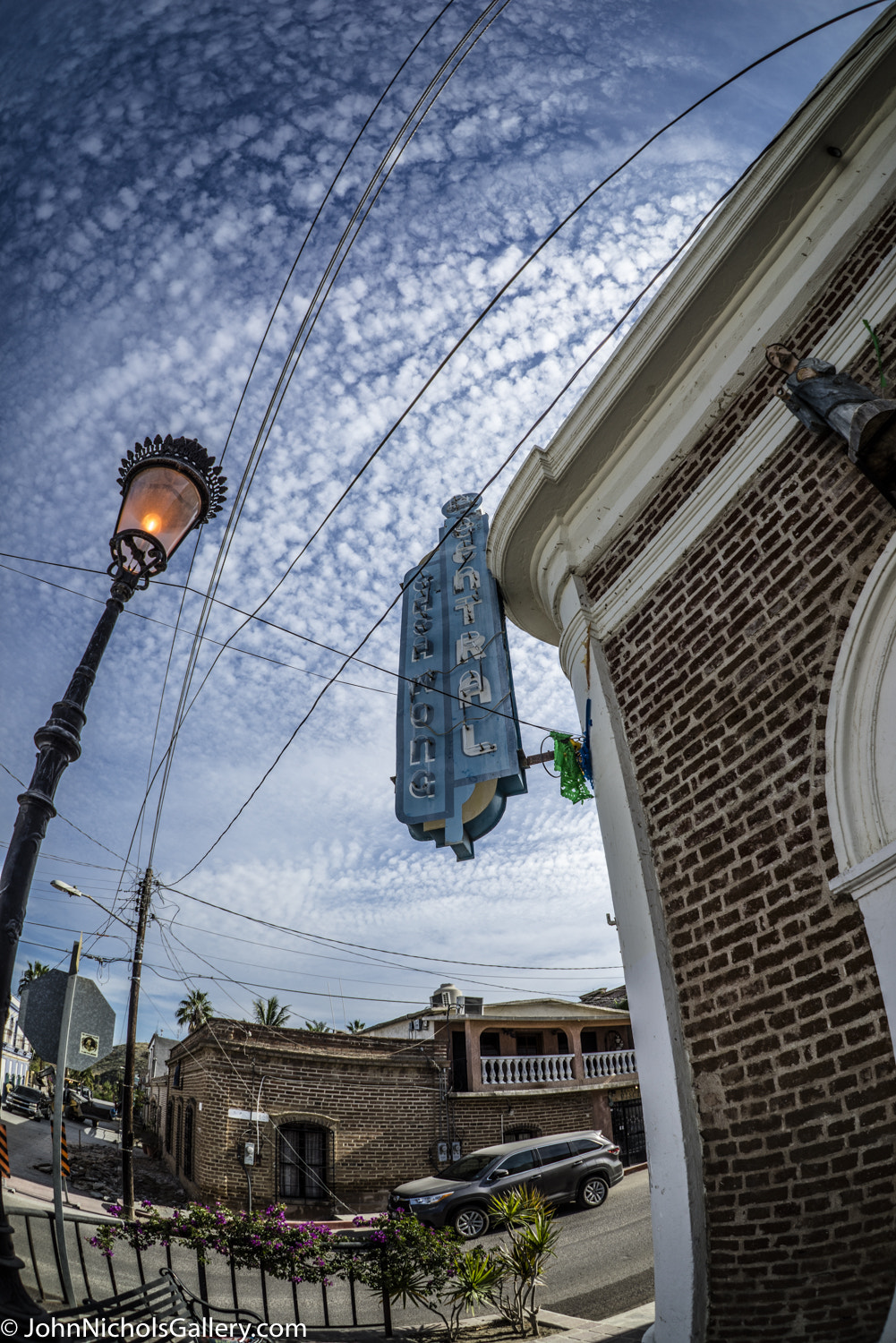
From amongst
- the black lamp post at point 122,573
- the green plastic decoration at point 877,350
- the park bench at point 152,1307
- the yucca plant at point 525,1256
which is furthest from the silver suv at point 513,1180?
the green plastic decoration at point 877,350

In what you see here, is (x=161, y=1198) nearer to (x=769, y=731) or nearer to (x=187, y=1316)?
(x=187, y=1316)

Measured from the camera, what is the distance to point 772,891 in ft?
12.5

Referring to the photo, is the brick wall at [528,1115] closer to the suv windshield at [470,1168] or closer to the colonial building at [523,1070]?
the colonial building at [523,1070]

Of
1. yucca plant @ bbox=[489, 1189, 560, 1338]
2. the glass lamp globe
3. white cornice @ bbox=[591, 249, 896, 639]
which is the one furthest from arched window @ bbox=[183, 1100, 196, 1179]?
white cornice @ bbox=[591, 249, 896, 639]

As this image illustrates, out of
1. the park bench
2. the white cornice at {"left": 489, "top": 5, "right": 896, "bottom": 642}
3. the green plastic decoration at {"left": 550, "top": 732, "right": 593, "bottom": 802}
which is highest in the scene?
the white cornice at {"left": 489, "top": 5, "right": 896, "bottom": 642}

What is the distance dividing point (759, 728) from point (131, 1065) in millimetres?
17725

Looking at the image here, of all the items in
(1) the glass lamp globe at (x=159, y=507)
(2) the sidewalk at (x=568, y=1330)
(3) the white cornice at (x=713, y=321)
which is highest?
(3) the white cornice at (x=713, y=321)

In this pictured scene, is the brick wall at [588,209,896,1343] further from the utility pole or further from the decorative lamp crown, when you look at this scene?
the utility pole

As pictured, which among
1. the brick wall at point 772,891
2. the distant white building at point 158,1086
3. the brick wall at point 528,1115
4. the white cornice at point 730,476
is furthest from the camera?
the distant white building at point 158,1086

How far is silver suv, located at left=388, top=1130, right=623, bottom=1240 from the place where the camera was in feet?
37.5

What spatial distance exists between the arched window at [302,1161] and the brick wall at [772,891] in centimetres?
1592

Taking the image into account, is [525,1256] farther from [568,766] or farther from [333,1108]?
[333,1108]

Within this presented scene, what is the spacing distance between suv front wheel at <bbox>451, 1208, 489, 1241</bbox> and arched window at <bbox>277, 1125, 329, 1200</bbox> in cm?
618

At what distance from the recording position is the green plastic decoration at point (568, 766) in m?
6.31
